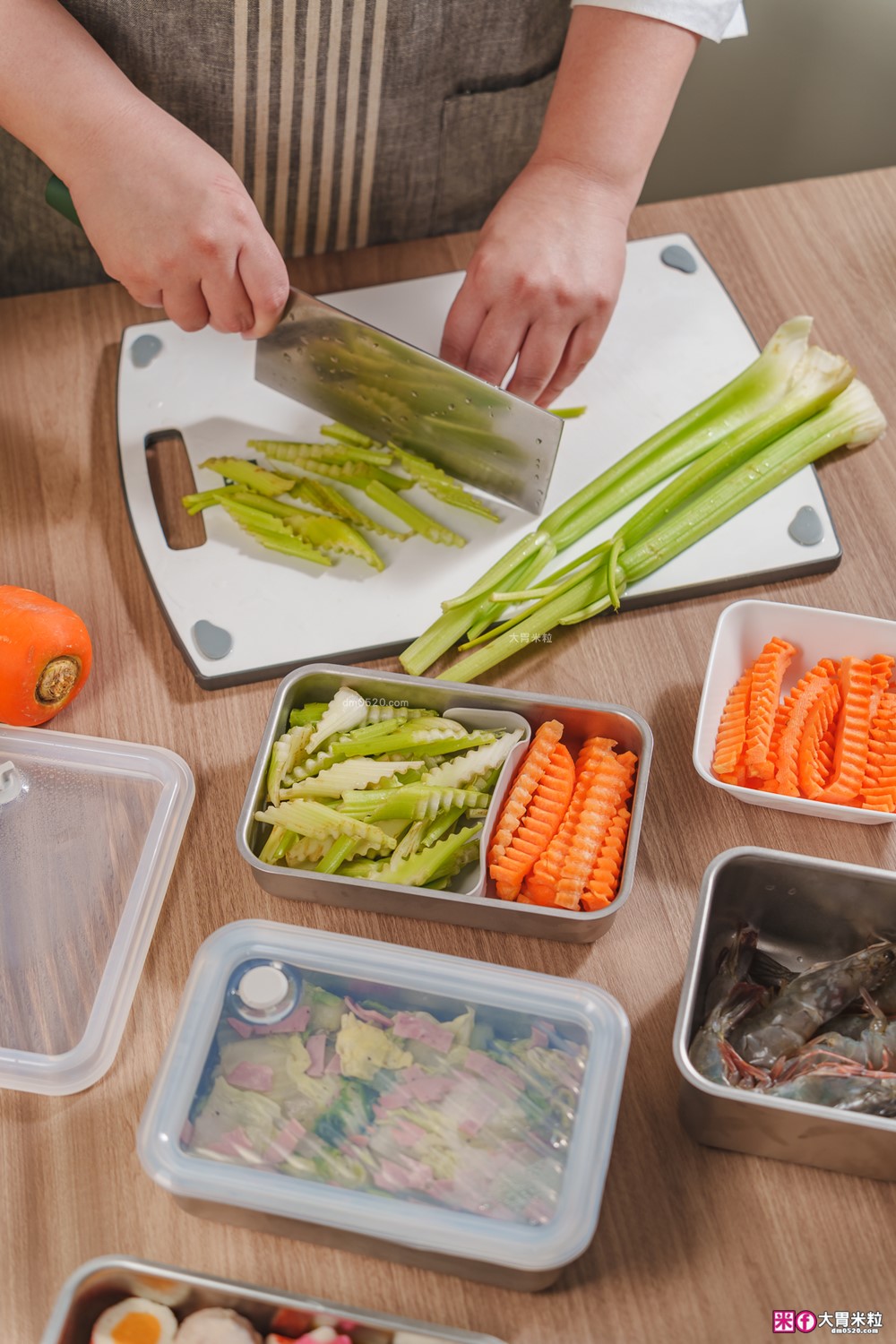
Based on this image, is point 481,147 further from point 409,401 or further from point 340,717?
point 340,717

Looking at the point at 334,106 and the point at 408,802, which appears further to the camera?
the point at 334,106

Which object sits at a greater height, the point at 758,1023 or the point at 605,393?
the point at 605,393

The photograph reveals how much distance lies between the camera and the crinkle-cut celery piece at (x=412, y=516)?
1304 mm

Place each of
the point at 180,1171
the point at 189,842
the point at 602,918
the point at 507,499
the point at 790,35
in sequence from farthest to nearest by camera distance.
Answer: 1. the point at 790,35
2. the point at 507,499
3. the point at 189,842
4. the point at 602,918
5. the point at 180,1171

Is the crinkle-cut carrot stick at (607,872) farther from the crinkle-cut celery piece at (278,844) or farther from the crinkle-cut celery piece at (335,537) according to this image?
the crinkle-cut celery piece at (335,537)

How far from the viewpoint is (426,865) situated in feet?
3.43

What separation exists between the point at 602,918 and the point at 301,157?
3.44 ft

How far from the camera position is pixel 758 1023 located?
3.15 ft

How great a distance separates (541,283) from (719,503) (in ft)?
1.03

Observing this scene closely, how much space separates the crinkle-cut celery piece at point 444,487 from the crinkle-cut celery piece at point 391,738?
0.32 meters

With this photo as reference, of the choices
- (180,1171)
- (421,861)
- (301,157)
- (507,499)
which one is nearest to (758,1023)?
(421,861)

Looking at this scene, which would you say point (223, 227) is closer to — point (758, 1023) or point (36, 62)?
point (36, 62)

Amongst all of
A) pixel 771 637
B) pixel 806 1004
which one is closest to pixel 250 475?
pixel 771 637

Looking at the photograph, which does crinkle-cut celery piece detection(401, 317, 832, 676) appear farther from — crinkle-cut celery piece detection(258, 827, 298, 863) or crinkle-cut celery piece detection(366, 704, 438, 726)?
crinkle-cut celery piece detection(258, 827, 298, 863)
